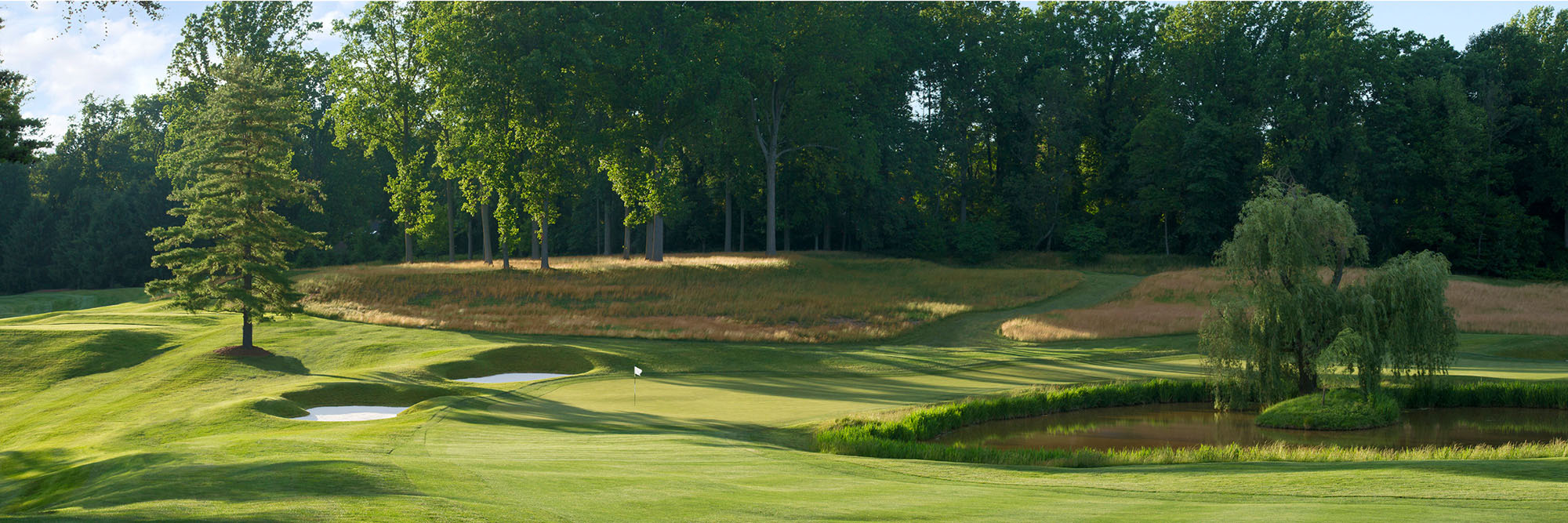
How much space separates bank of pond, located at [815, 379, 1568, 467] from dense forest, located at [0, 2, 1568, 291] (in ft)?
96.8

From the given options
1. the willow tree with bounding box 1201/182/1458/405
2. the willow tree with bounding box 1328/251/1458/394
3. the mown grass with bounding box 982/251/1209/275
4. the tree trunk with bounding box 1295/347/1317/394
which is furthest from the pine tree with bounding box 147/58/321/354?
the mown grass with bounding box 982/251/1209/275

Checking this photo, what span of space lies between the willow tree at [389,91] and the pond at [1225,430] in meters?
40.3

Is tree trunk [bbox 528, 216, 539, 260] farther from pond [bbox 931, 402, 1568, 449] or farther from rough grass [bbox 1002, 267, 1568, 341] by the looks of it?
pond [bbox 931, 402, 1568, 449]

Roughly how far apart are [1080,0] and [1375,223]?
90.7ft

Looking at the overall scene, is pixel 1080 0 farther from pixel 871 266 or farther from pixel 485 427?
pixel 485 427

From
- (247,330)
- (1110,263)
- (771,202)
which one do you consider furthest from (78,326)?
(1110,263)

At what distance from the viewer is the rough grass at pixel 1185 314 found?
3594 cm

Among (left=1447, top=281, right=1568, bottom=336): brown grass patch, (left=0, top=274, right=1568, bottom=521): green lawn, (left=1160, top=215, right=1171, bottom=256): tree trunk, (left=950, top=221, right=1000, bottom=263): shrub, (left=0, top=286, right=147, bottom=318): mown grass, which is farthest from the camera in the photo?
(left=950, top=221, right=1000, bottom=263): shrub

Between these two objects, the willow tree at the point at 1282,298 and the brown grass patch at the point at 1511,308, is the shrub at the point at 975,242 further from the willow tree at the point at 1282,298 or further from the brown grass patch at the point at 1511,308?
the willow tree at the point at 1282,298

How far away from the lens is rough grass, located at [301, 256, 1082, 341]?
128ft

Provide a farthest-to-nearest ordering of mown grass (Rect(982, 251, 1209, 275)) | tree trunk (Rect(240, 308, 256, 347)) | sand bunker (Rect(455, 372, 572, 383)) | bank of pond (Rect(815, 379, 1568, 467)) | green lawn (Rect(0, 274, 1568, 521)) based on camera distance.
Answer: mown grass (Rect(982, 251, 1209, 275)), tree trunk (Rect(240, 308, 256, 347)), sand bunker (Rect(455, 372, 572, 383)), bank of pond (Rect(815, 379, 1568, 467)), green lawn (Rect(0, 274, 1568, 521))

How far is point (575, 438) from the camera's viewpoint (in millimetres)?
17703

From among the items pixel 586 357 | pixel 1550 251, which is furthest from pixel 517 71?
pixel 1550 251

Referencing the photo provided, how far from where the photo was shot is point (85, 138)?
93375 millimetres
